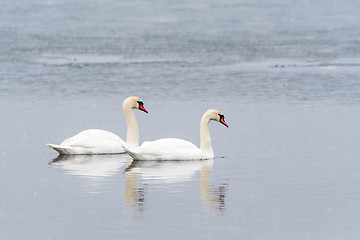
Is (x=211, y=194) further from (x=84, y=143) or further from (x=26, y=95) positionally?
(x=26, y=95)

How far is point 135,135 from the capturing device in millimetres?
17172

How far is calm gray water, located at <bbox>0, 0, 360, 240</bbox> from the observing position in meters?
10.6

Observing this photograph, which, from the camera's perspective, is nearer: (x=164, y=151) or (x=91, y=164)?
(x=91, y=164)

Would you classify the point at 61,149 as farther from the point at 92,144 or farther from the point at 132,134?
the point at 132,134

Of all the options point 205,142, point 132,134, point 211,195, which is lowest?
point 211,195

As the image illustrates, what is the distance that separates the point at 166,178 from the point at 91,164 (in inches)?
83.4

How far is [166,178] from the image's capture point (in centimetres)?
1366

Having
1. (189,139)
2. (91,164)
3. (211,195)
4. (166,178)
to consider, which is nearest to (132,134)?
(189,139)

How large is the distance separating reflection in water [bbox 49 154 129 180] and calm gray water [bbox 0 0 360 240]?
0.03m

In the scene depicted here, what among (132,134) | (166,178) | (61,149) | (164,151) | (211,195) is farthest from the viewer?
(132,134)

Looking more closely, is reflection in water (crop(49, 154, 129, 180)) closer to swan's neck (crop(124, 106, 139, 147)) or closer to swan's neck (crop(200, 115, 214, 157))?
swan's neck (crop(124, 106, 139, 147))

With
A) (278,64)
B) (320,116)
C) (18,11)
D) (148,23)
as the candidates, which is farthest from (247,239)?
(18,11)

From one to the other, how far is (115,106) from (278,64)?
1911 centimetres

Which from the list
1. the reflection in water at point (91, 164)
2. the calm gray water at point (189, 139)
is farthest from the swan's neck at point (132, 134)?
the calm gray water at point (189, 139)
